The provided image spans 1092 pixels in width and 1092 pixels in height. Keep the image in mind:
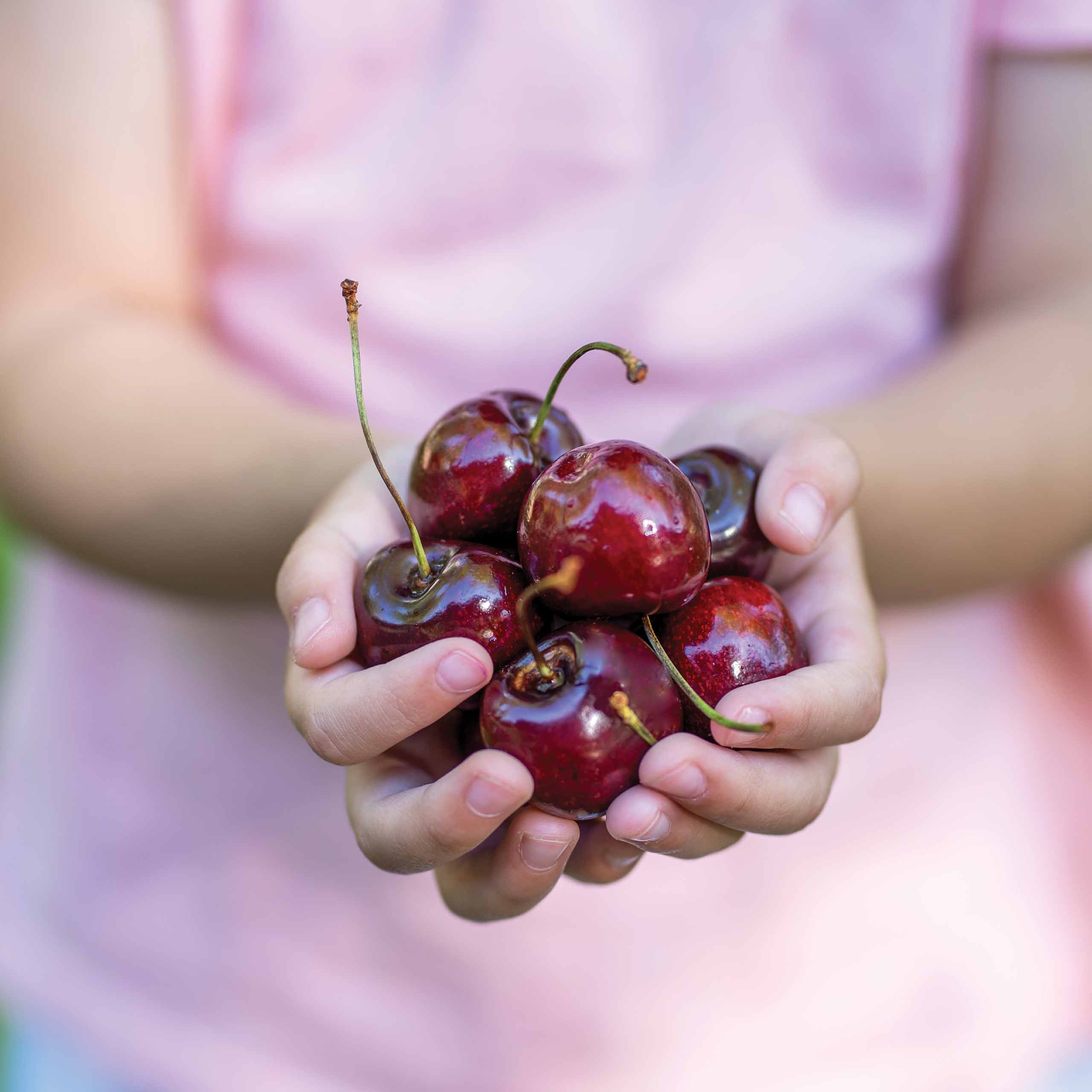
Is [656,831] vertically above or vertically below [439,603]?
below

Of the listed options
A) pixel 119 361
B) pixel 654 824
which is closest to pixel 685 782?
pixel 654 824

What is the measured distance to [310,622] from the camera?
1.04m

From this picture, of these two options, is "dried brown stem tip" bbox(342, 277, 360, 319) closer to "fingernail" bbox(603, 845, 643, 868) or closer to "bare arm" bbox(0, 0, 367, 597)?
"bare arm" bbox(0, 0, 367, 597)

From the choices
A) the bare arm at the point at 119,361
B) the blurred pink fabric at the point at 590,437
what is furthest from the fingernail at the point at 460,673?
the blurred pink fabric at the point at 590,437

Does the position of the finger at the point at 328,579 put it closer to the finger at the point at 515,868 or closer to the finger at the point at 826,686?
the finger at the point at 515,868

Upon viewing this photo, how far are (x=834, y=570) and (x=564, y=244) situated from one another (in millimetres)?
841

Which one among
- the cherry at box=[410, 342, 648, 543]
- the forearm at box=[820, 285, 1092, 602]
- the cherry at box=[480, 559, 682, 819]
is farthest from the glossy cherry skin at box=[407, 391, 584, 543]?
the forearm at box=[820, 285, 1092, 602]

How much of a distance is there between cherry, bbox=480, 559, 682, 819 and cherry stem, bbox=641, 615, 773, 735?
0.02 meters

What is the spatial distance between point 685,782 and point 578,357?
0.47m

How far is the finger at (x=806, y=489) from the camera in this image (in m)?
1.12

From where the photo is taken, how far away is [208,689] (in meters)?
1.85

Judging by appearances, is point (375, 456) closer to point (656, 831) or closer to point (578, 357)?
point (578, 357)

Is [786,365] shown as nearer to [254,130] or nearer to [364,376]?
[364,376]

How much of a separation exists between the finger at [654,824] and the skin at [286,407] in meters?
0.15
